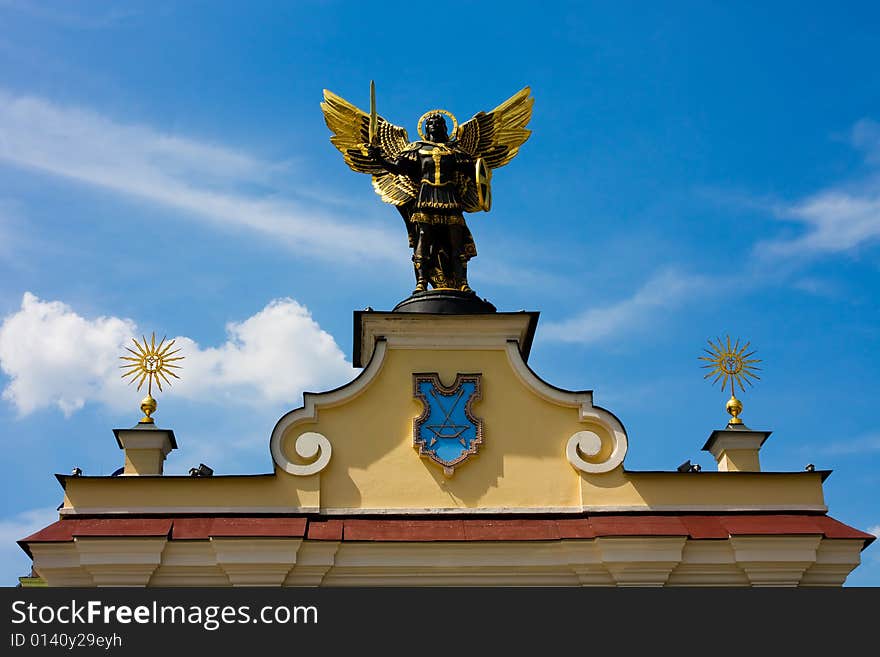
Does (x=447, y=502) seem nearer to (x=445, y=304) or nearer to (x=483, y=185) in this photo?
(x=445, y=304)

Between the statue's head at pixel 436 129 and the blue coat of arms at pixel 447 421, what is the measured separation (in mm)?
3354

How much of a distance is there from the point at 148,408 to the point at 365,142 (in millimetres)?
4327

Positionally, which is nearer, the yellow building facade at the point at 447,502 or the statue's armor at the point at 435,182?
the yellow building facade at the point at 447,502

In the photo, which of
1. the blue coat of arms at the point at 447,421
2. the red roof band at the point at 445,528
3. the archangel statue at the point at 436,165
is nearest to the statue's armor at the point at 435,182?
the archangel statue at the point at 436,165

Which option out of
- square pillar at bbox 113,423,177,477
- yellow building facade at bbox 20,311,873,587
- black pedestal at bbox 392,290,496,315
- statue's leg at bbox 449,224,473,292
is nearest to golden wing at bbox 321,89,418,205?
statue's leg at bbox 449,224,473,292

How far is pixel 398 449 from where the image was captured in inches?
583

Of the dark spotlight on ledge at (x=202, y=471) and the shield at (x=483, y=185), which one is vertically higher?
the shield at (x=483, y=185)

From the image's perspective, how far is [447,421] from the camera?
14969 mm

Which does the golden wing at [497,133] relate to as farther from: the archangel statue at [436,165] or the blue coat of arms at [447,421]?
the blue coat of arms at [447,421]

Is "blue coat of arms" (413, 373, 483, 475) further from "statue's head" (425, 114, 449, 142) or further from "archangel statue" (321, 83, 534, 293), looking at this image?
"statue's head" (425, 114, 449, 142)

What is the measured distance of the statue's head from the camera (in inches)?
664

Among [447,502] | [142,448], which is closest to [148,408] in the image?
[142,448]

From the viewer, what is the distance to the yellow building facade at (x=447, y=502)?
14102 millimetres

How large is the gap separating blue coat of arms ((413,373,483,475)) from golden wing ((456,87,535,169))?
134 inches
